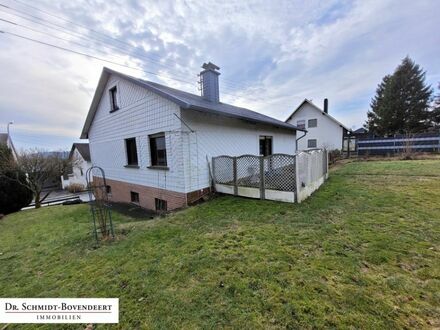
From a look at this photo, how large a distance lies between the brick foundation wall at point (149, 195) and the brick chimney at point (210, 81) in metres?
5.18

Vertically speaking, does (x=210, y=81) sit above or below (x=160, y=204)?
above

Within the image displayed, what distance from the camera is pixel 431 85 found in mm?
24969

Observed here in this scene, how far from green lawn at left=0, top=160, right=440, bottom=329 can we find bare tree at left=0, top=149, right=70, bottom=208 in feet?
26.6

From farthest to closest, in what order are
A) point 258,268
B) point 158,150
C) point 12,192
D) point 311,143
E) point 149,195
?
point 311,143, point 12,192, point 149,195, point 158,150, point 258,268

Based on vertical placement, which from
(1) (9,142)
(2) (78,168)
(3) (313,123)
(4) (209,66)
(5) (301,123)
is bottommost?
(2) (78,168)

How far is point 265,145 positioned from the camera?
10.1 m

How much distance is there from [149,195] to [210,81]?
6.16 m

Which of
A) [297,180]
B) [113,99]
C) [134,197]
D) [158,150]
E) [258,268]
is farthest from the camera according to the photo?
[113,99]

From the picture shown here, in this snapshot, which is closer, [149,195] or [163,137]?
[163,137]

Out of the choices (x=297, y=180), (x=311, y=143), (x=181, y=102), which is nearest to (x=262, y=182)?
(x=297, y=180)

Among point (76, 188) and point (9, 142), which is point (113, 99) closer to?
point (9, 142)

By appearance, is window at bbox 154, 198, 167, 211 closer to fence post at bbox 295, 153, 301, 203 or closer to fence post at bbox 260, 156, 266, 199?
fence post at bbox 260, 156, 266, 199

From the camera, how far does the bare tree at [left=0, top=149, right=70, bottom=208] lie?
35.7 ft

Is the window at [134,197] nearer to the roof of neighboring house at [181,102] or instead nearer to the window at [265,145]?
the roof of neighboring house at [181,102]
